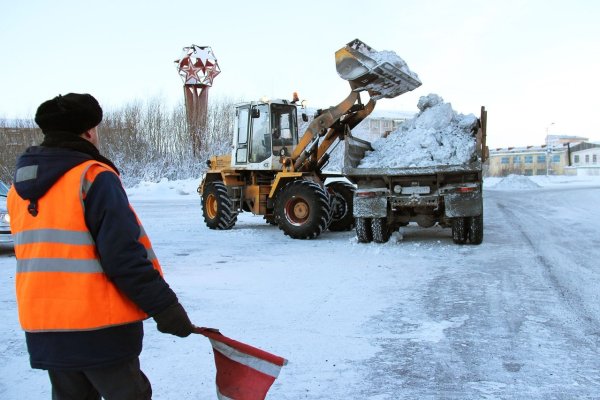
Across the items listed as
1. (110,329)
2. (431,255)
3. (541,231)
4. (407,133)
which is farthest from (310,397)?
(541,231)

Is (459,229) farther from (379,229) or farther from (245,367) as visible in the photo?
(245,367)

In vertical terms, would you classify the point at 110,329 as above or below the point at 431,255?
above

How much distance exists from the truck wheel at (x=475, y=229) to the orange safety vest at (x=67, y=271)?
8655mm

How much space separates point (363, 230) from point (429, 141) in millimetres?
1981

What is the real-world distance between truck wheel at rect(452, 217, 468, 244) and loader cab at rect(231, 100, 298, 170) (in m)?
4.29

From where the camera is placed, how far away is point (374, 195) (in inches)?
400

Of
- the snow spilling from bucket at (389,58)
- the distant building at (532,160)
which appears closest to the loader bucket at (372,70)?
the snow spilling from bucket at (389,58)

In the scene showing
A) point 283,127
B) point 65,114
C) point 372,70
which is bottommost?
point 65,114

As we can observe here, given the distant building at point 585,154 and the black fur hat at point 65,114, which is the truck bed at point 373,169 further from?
the distant building at point 585,154

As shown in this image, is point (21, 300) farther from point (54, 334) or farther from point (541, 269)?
point (541, 269)

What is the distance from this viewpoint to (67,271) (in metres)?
2.17

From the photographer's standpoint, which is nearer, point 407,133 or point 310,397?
point 310,397

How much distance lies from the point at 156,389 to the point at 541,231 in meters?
10.3

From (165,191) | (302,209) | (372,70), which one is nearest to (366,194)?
(302,209)
